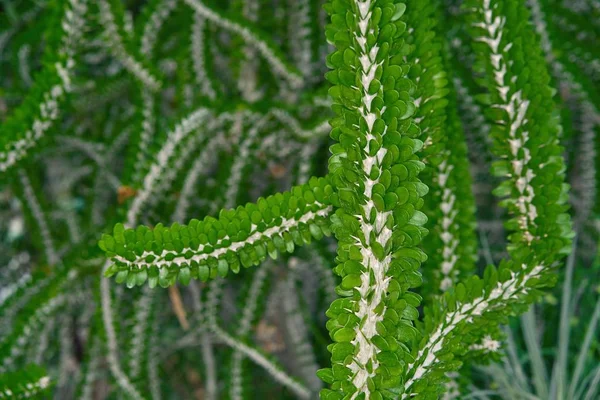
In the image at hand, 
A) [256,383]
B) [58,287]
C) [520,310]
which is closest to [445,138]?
[520,310]

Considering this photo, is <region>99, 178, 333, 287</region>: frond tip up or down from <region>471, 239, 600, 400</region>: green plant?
up

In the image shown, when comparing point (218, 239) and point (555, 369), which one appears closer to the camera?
point (218, 239)

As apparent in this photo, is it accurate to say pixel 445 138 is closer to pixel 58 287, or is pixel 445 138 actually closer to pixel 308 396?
pixel 308 396

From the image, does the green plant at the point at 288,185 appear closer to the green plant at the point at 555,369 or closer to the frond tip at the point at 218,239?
the frond tip at the point at 218,239

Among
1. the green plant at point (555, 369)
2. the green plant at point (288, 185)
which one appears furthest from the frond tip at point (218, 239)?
the green plant at point (555, 369)

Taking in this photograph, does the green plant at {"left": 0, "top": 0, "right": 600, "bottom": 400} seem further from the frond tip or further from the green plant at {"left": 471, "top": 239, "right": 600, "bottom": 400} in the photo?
the green plant at {"left": 471, "top": 239, "right": 600, "bottom": 400}

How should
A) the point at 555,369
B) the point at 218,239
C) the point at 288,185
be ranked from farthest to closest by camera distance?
the point at 288,185 < the point at 555,369 < the point at 218,239

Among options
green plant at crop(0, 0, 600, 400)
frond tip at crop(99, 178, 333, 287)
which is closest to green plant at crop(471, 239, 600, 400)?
green plant at crop(0, 0, 600, 400)

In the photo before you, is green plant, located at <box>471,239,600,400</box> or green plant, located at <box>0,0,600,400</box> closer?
green plant, located at <box>0,0,600,400</box>

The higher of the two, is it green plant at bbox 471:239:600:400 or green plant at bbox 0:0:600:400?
green plant at bbox 0:0:600:400
